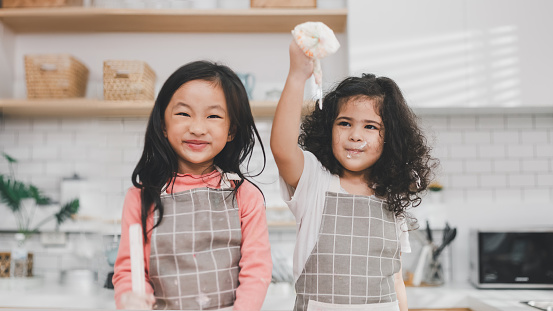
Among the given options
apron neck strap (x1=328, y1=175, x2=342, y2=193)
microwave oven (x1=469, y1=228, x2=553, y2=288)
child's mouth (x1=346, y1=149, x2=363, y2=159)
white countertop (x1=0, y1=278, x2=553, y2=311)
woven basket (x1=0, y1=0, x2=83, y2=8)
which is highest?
woven basket (x1=0, y1=0, x2=83, y2=8)

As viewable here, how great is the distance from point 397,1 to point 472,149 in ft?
2.71

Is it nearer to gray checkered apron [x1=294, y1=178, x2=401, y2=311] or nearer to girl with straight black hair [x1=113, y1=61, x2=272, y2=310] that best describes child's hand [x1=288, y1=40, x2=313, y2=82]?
girl with straight black hair [x1=113, y1=61, x2=272, y2=310]

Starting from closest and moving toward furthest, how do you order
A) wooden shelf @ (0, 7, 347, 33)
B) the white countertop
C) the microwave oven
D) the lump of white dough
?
the lump of white dough
the white countertop
the microwave oven
wooden shelf @ (0, 7, 347, 33)

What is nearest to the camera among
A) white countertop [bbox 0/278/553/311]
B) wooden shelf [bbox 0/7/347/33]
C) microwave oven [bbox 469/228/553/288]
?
white countertop [bbox 0/278/553/311]

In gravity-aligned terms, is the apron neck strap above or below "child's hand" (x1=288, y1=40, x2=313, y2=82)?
below

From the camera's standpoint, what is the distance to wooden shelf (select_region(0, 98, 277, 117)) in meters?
2.18

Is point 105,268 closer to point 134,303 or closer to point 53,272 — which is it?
point 53,272

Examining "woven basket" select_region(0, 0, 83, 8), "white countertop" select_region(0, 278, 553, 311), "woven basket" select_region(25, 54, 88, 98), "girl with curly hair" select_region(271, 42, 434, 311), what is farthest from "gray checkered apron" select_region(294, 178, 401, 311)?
"woven basket" select_region(0, 0, 83, 8)

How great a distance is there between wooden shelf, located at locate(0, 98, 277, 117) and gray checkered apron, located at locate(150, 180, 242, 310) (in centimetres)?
128

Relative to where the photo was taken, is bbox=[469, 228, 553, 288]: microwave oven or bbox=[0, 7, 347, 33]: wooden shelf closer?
bbox=[469, 228, 553, 288]: microwave oven

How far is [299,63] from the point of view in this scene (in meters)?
0.84

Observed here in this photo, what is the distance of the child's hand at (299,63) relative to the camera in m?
0.83

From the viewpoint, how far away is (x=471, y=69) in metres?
2.15

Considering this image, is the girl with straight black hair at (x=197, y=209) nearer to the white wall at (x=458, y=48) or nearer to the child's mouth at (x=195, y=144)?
the child's mouth at (x=195, y=144)
